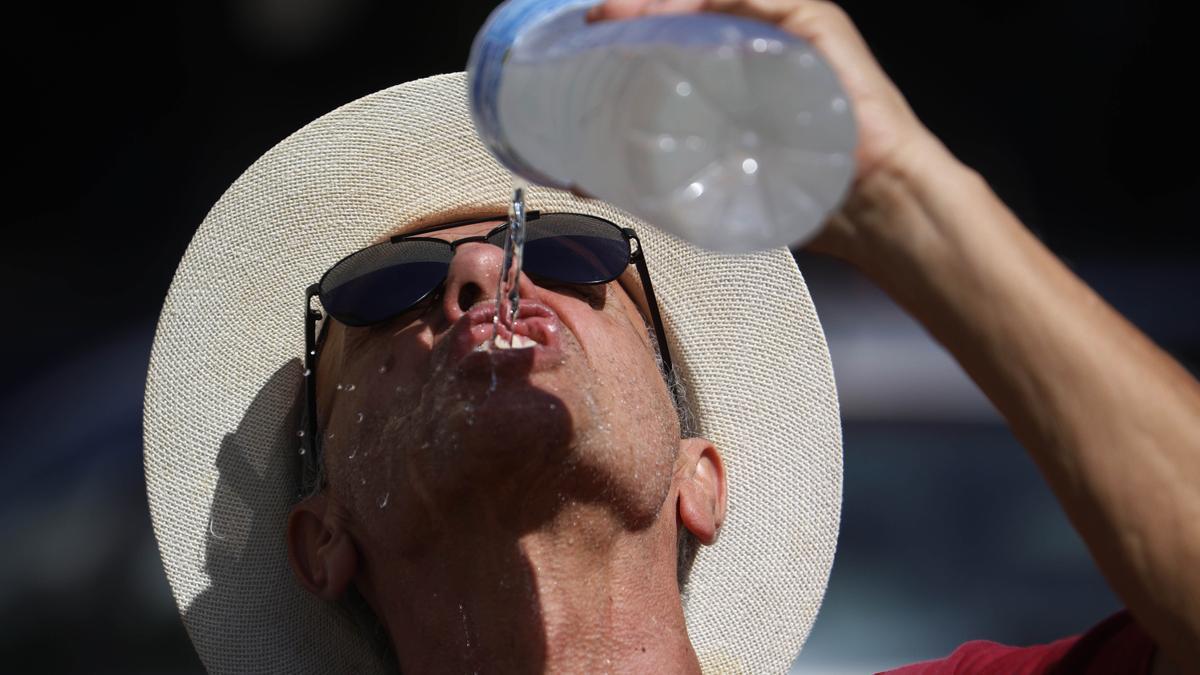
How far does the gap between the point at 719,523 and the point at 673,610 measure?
0.23 meters

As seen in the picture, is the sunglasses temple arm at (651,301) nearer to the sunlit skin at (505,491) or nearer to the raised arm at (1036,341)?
the sunlit skin at (505,491)

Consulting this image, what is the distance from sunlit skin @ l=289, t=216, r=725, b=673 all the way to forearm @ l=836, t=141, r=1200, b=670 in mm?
627

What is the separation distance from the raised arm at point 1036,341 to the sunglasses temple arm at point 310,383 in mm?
1016

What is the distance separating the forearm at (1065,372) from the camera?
0.99 meters

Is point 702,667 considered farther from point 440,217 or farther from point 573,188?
point 573,188

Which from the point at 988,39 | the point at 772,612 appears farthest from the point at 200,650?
the point at 988,39

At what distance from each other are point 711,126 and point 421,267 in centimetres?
86

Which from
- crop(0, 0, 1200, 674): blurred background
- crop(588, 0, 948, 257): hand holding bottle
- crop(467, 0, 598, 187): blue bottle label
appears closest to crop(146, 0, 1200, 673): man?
crop(588, 0, 948, 257): hand holding bottle

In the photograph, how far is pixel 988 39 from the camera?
3.43m

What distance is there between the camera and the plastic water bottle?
102 cm

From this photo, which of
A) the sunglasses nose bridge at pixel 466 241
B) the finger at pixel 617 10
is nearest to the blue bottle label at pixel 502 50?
the finger at pixel 617 10

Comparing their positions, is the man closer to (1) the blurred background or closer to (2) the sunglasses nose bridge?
(2) the sunglasses nose bridge

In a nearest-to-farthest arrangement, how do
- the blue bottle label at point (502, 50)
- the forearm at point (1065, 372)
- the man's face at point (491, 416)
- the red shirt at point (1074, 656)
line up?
the forearm at point (1065, 372) → the blue bottle label at point (502, 50) → the red shirt at point (1074, 656) → the man's face at point (491, 416)

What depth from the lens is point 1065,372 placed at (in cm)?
103
